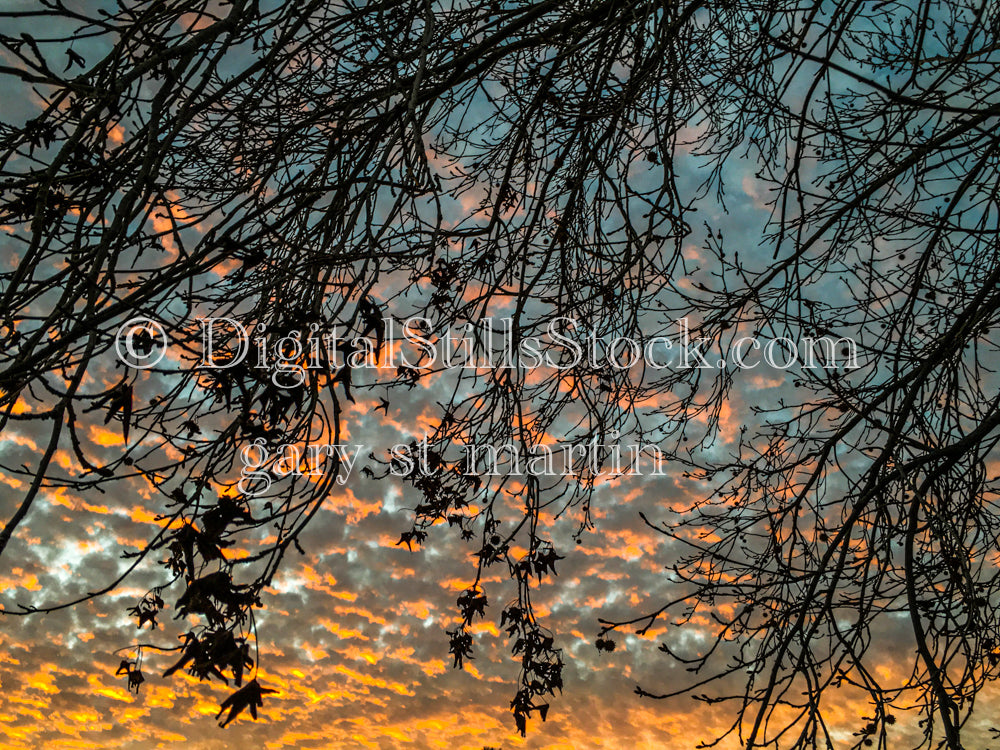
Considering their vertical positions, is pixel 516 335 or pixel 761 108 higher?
pixel 761 108

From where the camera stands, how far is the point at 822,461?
3.30m

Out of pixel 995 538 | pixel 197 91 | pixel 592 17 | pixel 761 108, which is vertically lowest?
pixel 995 538

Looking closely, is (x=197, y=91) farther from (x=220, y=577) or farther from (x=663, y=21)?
(x=663, y=21)

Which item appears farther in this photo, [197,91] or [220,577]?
[197,91]

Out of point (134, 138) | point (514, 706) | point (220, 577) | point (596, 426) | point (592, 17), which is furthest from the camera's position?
point (596, 426)

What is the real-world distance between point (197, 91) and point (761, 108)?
3092mm

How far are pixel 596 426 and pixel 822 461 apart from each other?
1.10 m

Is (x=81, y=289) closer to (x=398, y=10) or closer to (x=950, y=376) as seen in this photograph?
(x=398, y=10)

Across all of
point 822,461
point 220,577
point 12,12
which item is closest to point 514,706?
point 220,577

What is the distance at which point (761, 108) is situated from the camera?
3.84 meters

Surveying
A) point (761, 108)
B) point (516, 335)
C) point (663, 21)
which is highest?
point (761, 108)

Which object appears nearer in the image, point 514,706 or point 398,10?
point 514,706

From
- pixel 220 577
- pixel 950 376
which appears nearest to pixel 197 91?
pixel 220 577

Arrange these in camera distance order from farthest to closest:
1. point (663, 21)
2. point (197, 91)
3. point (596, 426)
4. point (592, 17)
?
point (596, 426) → point (592, 17) → point (663, 21) → point (197, 91)
